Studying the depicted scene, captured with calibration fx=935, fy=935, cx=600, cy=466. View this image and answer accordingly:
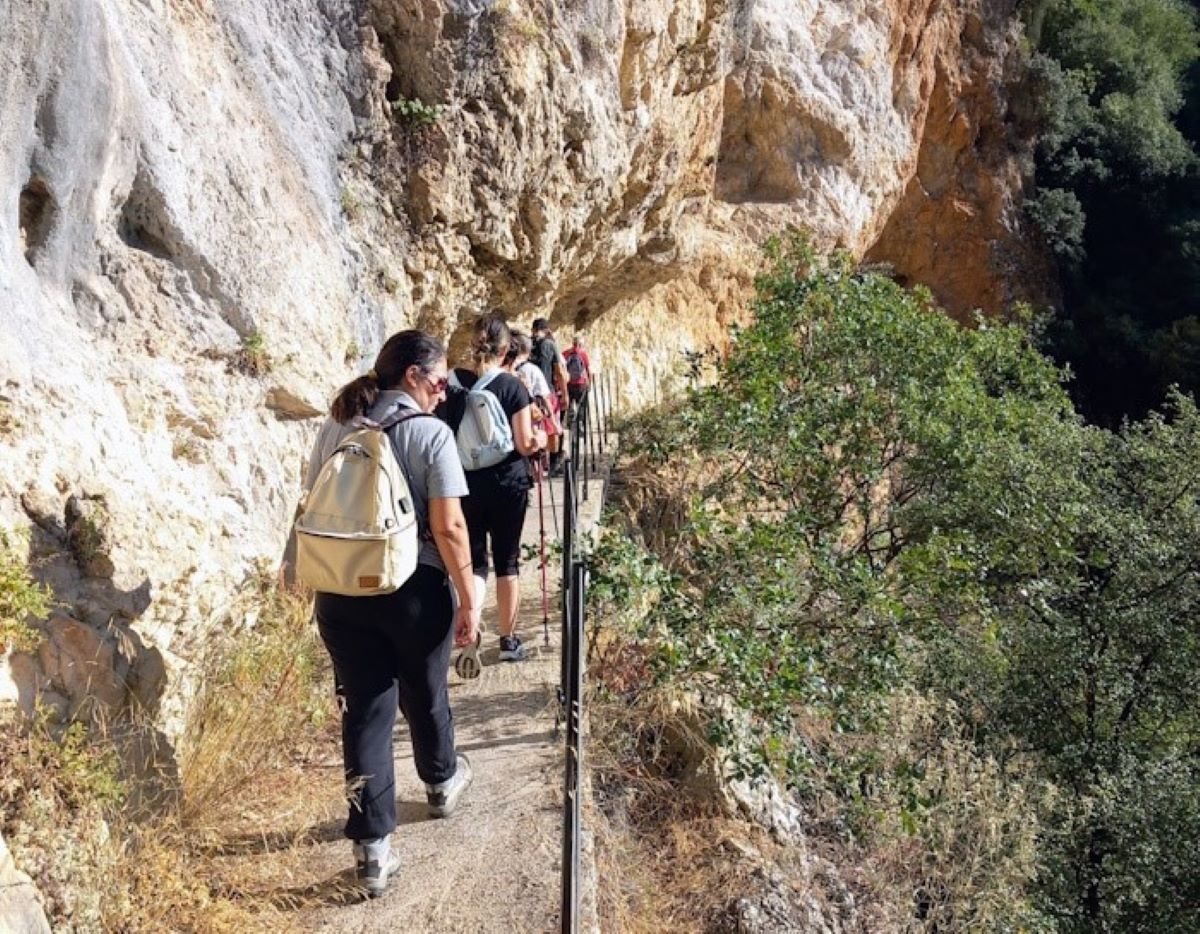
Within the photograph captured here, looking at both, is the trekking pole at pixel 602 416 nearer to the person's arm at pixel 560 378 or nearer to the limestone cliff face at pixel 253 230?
the limestone cliff face at pixel 253 230

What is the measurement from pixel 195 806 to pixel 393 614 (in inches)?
44.0

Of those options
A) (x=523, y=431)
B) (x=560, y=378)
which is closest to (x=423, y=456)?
(x=523, y=431)

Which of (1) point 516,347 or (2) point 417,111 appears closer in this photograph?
(1) point 516,347

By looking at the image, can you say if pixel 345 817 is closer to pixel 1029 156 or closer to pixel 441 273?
pixel 441 273

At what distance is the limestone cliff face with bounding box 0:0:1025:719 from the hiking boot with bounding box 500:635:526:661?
128 cm

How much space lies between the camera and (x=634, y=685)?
4816 millimetres

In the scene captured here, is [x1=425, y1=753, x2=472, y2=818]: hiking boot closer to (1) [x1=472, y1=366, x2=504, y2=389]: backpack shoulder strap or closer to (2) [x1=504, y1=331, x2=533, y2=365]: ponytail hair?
(1) [x1=472, y1=366, x2=504, y2=389]: backpack shoulder strap

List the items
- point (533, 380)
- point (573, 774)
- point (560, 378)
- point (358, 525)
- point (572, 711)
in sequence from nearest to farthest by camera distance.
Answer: point (573, 774), point (358, 525), point (572, 711), point (533, 380), point (560, 378)

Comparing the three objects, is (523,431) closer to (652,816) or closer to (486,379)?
(486,379)

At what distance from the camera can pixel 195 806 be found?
3338 mm

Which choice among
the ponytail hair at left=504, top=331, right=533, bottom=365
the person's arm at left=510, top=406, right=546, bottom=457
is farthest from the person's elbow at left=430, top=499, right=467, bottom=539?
the ponytail hair at left=504, top=331, right=533, bottom=365

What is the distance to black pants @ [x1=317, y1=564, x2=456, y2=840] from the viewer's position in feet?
9.92

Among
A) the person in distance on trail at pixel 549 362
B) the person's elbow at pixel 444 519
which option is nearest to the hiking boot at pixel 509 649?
the person's elbow at pixel 444 519

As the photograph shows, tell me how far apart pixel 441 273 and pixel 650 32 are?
4343 mm
